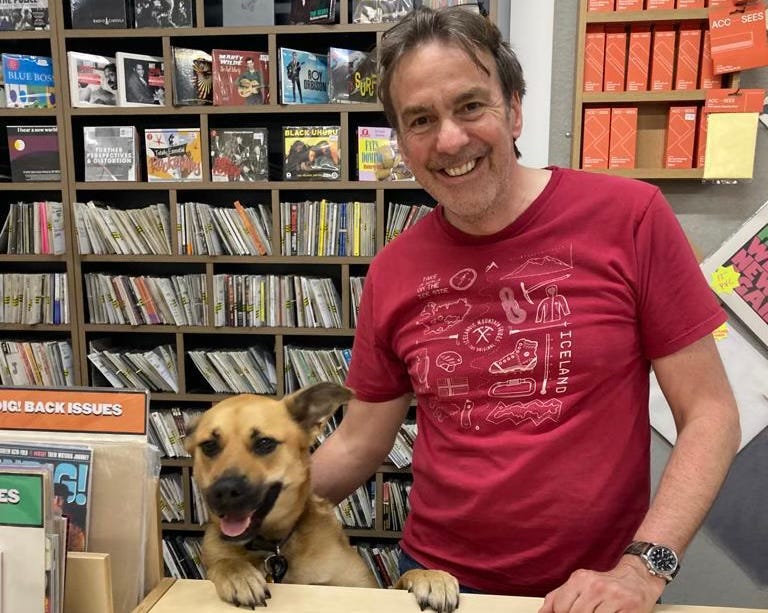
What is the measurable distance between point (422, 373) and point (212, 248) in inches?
69.4

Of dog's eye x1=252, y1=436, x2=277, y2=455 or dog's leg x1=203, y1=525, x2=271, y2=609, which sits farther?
dog's eye x1=252, y1=436, x2=277, y2=455

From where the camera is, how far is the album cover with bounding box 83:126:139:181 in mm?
2656

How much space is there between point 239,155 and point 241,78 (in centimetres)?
32

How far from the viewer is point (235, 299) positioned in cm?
271

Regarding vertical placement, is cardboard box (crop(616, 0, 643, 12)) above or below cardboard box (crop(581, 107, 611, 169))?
above

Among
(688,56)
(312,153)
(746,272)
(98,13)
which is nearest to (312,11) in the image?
(312,153)

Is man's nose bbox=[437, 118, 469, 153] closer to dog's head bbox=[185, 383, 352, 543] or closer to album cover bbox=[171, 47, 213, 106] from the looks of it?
dog's head bbox=[185, 383, 352, 543]

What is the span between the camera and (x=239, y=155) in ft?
8.59

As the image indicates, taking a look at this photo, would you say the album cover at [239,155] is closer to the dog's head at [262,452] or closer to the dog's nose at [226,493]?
the dog's head at [262,452]

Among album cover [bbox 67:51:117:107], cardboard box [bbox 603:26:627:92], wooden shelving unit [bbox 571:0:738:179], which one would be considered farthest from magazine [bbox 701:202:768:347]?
album cover [bbox 67:51:117:107]

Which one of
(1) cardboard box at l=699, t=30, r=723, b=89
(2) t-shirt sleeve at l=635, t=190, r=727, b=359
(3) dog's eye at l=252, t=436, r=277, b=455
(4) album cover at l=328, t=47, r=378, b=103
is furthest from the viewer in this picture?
(4) album cover at l=328, t=47, r=378, b=103

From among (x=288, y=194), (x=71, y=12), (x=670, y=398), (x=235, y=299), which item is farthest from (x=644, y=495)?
(x=71, y=12)

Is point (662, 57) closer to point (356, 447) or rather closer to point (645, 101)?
point (645, 101)

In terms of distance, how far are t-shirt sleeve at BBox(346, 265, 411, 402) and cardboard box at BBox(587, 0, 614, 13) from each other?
164 centimetres
